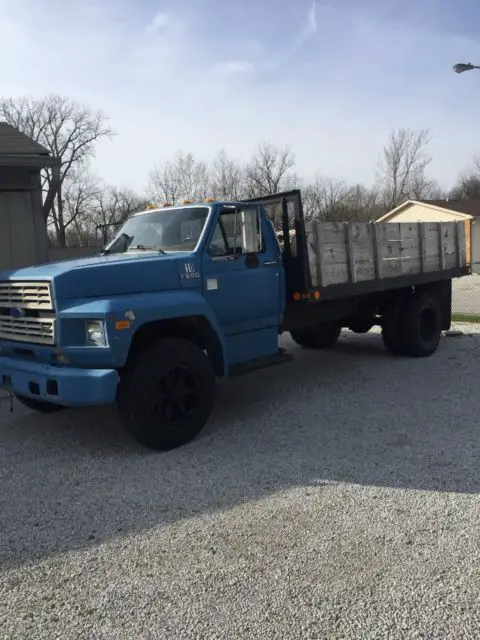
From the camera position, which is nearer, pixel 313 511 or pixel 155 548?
pixel 155 548

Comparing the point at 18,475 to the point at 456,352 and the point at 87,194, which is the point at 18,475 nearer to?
the point at 456,352

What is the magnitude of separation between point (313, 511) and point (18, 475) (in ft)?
8.26

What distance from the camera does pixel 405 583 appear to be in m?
3.05

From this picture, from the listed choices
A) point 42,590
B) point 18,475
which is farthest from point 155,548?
point 18,475

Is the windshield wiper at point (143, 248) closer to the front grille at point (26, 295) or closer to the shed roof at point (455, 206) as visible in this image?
the front grille at point (26, 295)

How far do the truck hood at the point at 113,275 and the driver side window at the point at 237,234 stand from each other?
0.42m

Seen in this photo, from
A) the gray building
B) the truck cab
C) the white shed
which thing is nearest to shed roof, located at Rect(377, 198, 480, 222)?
the white shed

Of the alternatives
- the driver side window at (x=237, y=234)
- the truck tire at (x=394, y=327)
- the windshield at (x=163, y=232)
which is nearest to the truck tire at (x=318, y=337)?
the truck tire at (x=394, y=327)

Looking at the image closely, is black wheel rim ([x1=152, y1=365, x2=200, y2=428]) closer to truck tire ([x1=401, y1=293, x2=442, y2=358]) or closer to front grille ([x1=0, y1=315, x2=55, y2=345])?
front grille ([x1=0, y1=315, x2=55, y2=345])

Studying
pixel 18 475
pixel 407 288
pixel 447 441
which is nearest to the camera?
pixel 18 475

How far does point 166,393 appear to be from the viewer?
5.17 metres

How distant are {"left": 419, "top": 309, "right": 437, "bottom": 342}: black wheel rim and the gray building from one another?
20.1 ft

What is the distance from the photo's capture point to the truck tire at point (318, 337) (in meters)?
9.72

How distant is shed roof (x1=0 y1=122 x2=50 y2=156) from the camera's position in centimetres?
830
